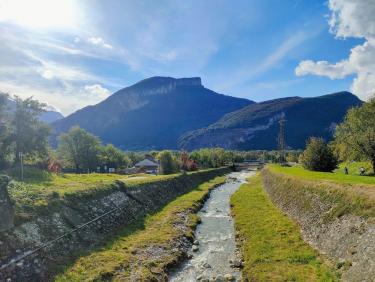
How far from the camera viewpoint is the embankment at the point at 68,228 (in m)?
19.8

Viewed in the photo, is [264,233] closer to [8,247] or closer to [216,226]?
[216,226]

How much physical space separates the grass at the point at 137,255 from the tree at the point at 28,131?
1317 inches

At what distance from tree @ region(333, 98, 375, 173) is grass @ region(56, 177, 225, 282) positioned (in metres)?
33.0

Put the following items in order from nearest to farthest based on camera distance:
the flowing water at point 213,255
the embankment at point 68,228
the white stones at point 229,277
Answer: the embankment at point 68,228, the white stones at point 229,277, the flowing water at point 213,255

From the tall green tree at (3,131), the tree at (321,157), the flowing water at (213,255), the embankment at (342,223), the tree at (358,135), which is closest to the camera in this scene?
the embankment at (342,223)

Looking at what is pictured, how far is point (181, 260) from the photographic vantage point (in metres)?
26.6

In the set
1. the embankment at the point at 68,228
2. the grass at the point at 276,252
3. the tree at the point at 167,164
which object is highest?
the tree at the point at 167,164

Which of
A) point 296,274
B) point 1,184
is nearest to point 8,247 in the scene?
point 1,184

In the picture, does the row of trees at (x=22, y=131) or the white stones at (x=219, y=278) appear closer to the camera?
the white stones at (x=219, y=278)

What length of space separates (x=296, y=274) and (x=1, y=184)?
19044 mm

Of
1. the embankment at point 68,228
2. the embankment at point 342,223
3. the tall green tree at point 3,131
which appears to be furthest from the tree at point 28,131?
the embankment at point 342,223

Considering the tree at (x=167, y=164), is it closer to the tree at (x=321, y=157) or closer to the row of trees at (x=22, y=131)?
the row of trees at (x=22, y=131)

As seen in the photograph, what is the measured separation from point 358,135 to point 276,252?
38973mm

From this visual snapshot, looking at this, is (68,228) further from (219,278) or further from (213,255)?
(219,278)
